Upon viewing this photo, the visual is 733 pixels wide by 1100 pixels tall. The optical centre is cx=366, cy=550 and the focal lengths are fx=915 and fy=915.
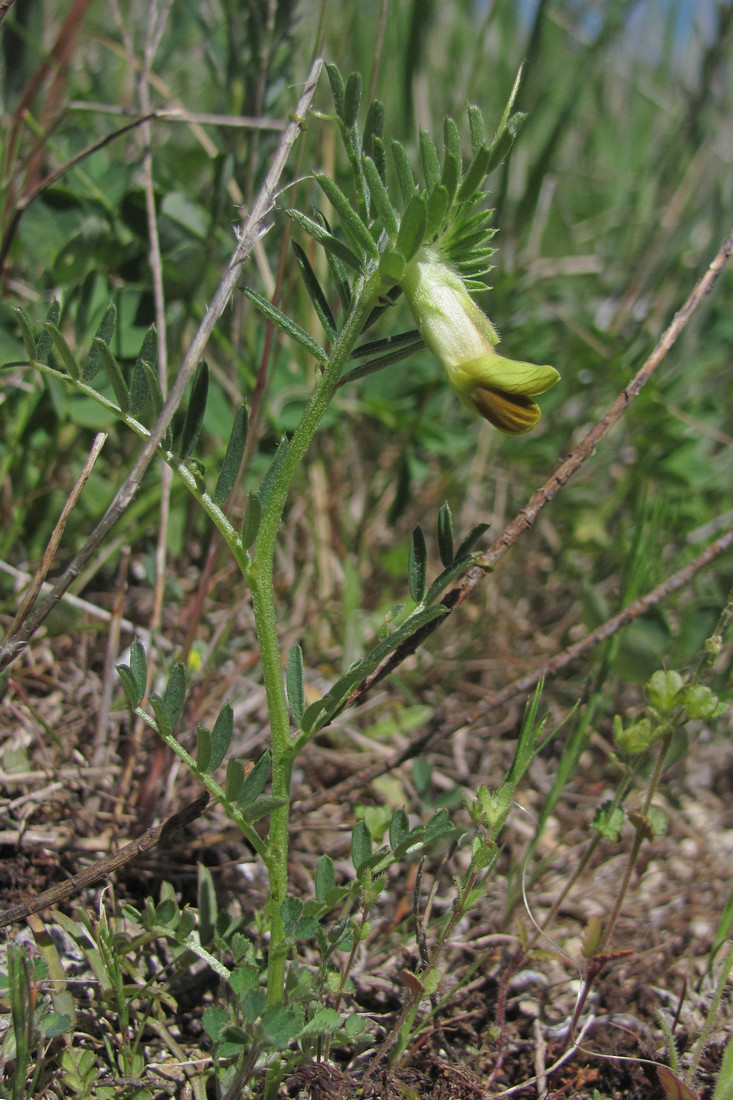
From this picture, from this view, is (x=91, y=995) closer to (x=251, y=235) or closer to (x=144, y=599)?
(x=144, y=599)

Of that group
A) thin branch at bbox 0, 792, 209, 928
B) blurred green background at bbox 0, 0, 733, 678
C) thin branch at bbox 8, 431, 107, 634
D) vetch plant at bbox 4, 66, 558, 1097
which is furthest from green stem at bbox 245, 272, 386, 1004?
blurred green background at bbox 0, 0, 733, 678

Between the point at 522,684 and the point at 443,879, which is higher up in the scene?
the point at 522,684

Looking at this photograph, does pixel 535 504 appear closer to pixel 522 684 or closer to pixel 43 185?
pixel 522 684

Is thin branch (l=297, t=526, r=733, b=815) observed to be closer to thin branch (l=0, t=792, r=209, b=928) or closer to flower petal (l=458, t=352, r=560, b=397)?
thin branch (l=0, t=792, r=209, b=928)

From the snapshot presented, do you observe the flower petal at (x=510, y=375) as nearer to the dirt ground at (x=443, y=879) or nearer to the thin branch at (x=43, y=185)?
the dirt ground at (x=443, y=879)

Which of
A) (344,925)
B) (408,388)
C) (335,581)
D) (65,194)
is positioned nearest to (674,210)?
(408,388)

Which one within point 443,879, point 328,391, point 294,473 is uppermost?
point 328,391

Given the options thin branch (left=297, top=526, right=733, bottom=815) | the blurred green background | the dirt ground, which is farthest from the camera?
the blurred green background

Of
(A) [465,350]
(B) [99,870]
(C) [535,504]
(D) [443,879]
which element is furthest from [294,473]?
(D) [443,879]
